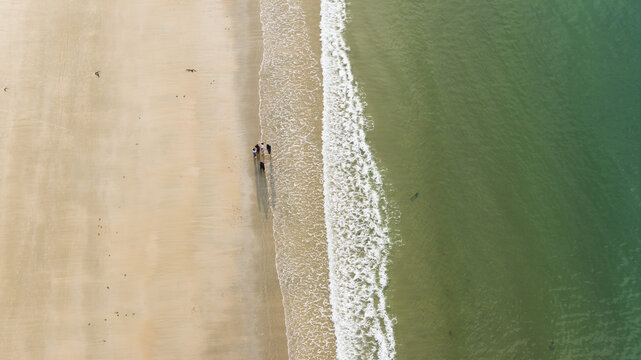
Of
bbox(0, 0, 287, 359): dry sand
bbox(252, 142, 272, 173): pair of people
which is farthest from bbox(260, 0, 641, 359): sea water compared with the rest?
bbox(0, 0, 287, 359): dry sand

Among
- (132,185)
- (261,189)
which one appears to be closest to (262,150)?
(261,189)

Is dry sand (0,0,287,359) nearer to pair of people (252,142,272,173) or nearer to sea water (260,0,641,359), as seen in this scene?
pair of people (252,142,272,173)

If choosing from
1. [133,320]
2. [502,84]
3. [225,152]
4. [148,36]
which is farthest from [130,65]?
[502,84]

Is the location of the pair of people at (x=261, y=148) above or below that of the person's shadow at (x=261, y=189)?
above

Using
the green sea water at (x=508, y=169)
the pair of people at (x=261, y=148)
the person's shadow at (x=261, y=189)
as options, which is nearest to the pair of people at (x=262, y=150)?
the pair of people at (x=261, y=148)

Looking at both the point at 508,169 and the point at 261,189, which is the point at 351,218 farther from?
the point at 508,169

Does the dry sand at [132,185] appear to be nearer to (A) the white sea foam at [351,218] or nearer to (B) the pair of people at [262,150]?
(B) the pair of people at [262,150]
